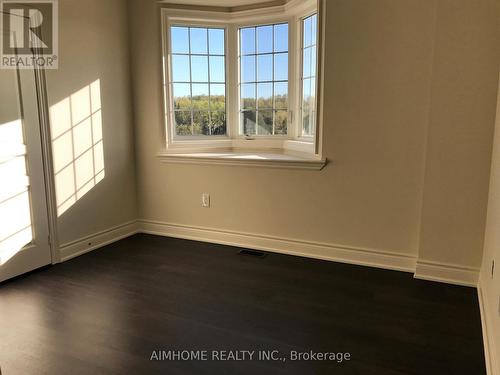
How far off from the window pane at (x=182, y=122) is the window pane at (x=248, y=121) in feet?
1.82

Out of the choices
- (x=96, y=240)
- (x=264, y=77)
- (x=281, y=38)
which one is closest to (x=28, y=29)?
(x=96, y=240)

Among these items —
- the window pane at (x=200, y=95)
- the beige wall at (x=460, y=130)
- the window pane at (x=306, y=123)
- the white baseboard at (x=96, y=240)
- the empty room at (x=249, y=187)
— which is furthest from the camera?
the window pane at (x=200, y=95)

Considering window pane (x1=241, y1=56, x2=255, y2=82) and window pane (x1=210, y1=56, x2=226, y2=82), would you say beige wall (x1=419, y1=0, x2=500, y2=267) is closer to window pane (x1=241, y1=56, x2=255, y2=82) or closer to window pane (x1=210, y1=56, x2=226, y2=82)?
window pane (x1=241, y1=56, x2=255, y2=82)

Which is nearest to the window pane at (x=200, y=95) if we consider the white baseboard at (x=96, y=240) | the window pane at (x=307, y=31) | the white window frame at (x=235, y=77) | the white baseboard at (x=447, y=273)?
the white window frame at (x=235, y=77)

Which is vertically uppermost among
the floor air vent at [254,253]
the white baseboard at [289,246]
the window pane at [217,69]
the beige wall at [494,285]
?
the window pane at [217,69]

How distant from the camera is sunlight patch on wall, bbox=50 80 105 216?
10.6 feet

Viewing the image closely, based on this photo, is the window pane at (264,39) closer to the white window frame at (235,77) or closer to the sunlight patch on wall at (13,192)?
the white window frame at (235,77)

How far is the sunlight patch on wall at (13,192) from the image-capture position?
282cm

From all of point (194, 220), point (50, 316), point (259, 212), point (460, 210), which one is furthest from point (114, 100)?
point (460, 210)

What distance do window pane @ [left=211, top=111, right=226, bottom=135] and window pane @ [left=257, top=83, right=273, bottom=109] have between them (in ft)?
1.33

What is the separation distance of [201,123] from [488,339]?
3.06m

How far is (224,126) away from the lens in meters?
4.17

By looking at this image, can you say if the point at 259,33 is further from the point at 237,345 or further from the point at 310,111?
the point at 237,345

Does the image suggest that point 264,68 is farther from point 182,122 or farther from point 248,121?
point 182,122
